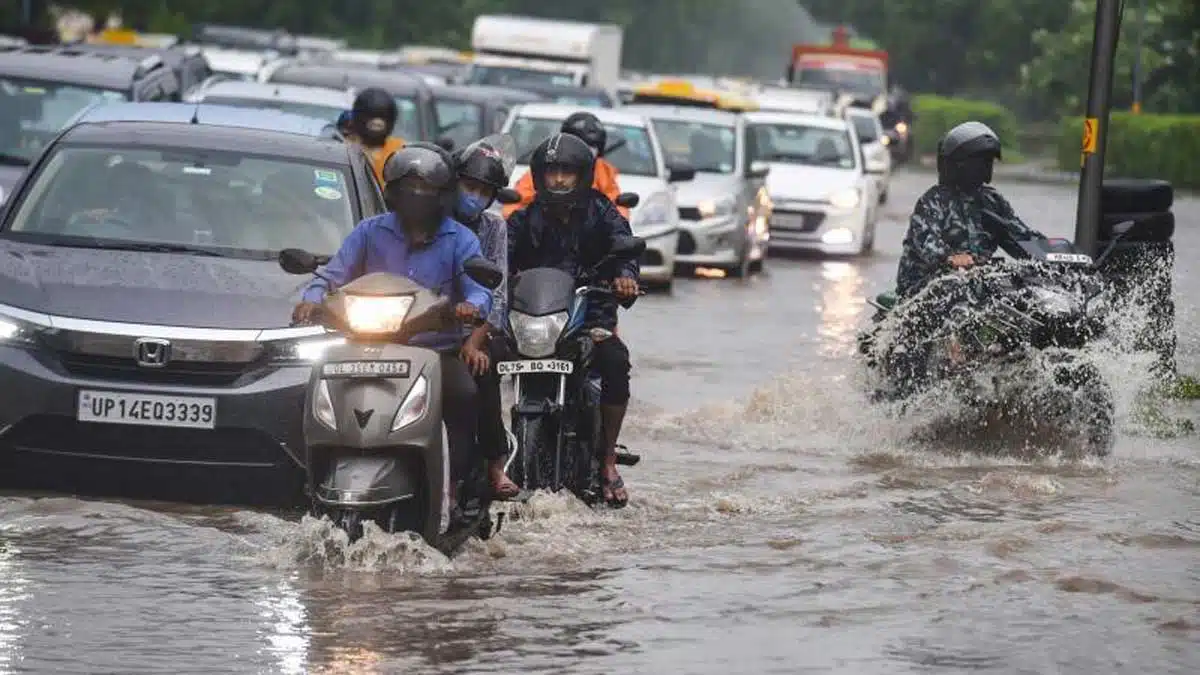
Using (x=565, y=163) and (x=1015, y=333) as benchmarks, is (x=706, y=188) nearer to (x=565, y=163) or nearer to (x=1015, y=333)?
(x=1015, y=333)

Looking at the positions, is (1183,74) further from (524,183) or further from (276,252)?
(276,252)

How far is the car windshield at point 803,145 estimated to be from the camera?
33.2 meters

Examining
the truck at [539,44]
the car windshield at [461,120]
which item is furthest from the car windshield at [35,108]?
the truck at [539,44]

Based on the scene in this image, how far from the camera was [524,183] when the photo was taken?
66.8ft

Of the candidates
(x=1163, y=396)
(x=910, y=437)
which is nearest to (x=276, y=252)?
(x=910, y=437)

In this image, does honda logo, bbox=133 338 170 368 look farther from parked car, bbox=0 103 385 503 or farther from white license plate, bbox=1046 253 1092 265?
white license plate, bbox=1046 253 1092 265

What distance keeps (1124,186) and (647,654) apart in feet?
33.6

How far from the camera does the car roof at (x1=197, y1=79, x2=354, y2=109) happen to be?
2333cm

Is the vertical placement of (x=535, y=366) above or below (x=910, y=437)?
above

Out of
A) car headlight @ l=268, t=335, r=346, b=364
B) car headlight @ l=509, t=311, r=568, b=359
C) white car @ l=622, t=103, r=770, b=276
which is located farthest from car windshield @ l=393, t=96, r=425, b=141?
car headlight @ l=268, t=335, r=346, b=364

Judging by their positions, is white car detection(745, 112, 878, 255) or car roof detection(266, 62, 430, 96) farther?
white car detection(745, 112, 878, 255)

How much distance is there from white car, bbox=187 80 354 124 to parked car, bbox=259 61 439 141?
3.00m

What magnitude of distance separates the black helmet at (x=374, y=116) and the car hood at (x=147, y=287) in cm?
472

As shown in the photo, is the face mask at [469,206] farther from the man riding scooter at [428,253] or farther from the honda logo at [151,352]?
the honda logo at [151,352]
